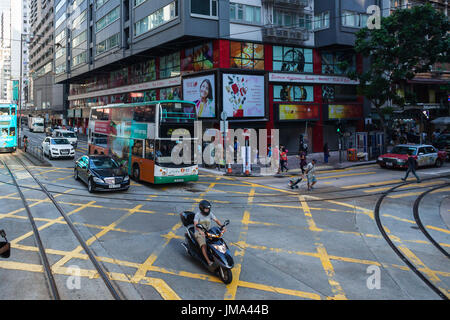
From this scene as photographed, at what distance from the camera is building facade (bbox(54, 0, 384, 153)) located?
29.4 meters

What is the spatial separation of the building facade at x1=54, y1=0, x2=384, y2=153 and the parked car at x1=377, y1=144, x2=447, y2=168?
765 cm

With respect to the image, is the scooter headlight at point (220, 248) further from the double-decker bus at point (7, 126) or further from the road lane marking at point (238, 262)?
the double-decker bus at point (7, 126)

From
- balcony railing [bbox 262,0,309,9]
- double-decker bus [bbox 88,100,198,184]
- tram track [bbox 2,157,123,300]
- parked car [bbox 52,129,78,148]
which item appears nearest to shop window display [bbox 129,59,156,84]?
parked car [bbox 52,129,78,148]

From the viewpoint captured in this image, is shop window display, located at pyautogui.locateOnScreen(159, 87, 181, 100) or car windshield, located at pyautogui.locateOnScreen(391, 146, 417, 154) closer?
car windshield, located at pyautogui.locateOnScreen(391, 146, 417, 154)

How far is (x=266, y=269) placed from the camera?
7.39m

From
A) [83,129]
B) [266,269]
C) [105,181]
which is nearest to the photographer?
[266,269]

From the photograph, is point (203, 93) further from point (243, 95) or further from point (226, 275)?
point (226, 275)

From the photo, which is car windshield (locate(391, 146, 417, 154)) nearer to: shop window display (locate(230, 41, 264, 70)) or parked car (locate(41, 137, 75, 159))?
shop window display (locate(230, 41, 264, 70))

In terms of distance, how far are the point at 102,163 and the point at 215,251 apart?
1071 centimetres

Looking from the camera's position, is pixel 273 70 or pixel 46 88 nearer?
pixel 273 70

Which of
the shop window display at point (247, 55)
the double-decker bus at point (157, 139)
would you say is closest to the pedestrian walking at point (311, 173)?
the double-decker bus at point (157, 139)

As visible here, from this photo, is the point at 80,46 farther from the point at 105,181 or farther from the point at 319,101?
the point at 105,181
